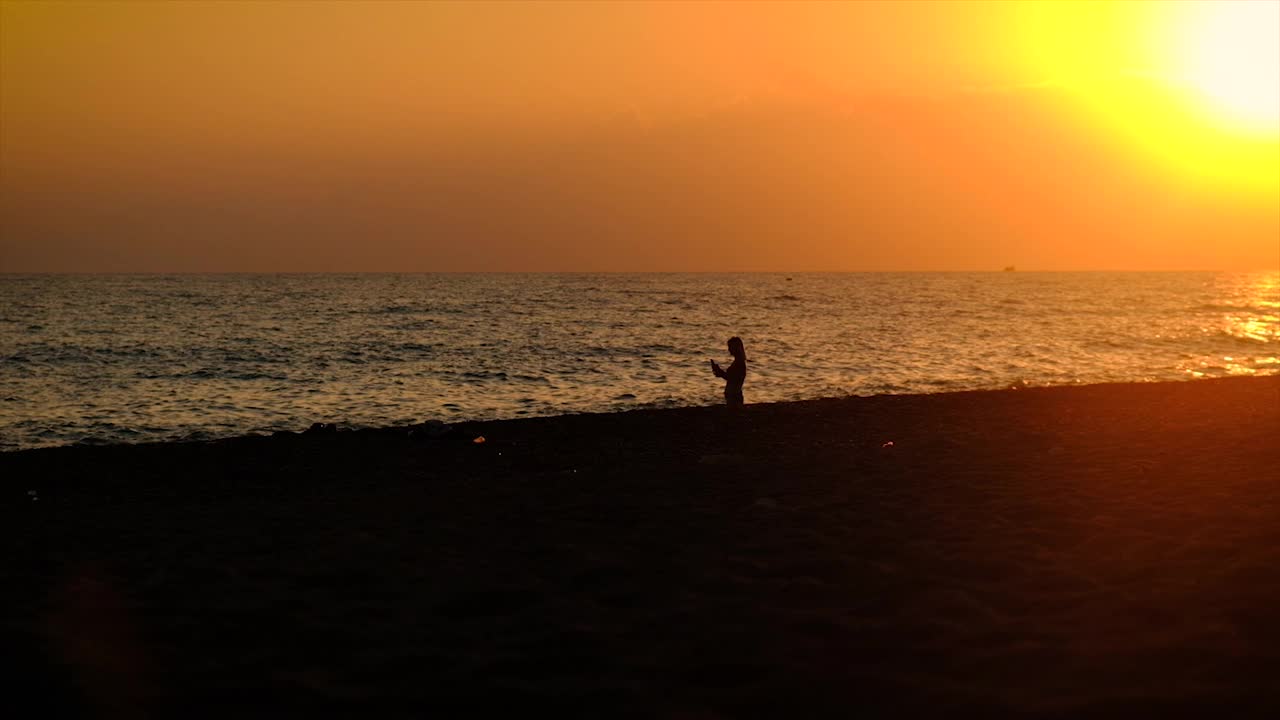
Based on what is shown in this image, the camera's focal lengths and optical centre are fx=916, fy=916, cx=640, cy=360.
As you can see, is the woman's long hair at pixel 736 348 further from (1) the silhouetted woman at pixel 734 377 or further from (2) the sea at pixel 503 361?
(2) the sea at pixel 503 361

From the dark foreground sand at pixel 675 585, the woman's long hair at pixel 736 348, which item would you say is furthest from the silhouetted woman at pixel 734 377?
the dark foreground sand at pixel 675 585

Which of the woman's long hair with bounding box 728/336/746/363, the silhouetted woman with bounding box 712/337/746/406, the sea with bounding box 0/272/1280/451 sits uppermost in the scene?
the woman's long hair with bounding box 728/336/746/363

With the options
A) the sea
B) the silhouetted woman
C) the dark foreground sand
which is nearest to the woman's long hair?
the silhouetted woman

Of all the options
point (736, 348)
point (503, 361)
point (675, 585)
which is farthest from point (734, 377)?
point (503, 361)

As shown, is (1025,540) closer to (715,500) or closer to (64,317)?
(715,500)

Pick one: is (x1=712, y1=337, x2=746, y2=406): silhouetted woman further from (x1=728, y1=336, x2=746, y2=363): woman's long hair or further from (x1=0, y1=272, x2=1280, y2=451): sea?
(x1=0, y1=272, x2=1280, y2=451): sea

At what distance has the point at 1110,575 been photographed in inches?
247

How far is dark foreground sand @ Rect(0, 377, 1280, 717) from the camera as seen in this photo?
4.70 metres

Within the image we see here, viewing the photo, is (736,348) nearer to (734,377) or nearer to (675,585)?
(734,377)

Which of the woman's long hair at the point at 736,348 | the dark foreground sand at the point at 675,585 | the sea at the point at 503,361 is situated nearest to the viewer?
the dark foreground sand at the point at 675,585

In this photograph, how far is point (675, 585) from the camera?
6277 millimetres

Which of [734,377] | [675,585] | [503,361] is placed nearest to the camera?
[675,585]

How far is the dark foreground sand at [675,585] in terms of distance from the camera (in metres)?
4.70

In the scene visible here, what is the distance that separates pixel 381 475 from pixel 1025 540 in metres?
7.26
